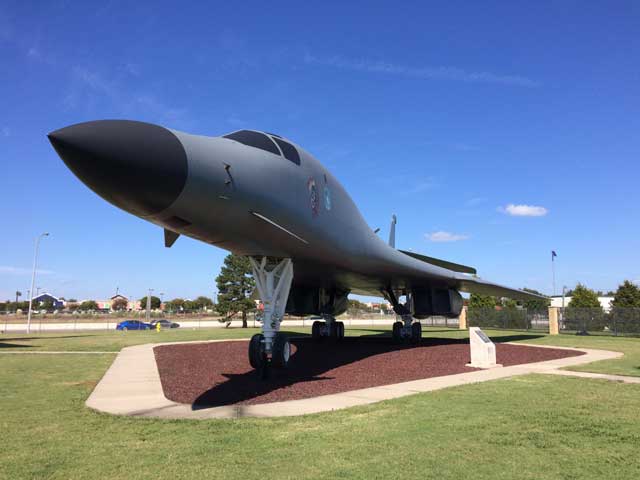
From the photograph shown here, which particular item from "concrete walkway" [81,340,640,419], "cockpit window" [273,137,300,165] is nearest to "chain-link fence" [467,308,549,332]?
"concrete walkway" [81,340,640,419]

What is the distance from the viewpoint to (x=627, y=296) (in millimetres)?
40000

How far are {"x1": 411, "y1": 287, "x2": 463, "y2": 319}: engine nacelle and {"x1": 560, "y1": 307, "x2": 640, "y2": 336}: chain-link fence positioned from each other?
1539 cm

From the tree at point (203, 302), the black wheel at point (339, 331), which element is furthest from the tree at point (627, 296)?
the tree at point (203, 302)

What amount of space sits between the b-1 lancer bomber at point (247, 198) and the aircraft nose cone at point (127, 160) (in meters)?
0.01

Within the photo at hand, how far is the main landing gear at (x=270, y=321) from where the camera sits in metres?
8.19

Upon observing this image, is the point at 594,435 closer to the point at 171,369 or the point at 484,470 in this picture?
the point at 484,470

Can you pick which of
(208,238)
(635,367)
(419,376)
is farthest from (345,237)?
(635,367)

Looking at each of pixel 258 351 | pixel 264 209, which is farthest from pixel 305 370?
pixel 264 209

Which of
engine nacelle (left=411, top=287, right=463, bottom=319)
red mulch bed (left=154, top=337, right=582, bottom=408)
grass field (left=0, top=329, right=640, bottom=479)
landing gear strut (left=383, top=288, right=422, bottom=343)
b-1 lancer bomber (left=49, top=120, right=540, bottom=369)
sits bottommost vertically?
red mulch bed (left=154, top=337, right=582, bottom=408)

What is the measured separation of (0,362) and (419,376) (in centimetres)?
1153

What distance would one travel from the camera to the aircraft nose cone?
15.7 ft

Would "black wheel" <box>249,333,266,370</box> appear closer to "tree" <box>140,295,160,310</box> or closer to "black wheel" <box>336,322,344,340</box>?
"black wheel" <box>336,322,344,340</box>

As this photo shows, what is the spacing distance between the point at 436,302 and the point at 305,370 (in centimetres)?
911

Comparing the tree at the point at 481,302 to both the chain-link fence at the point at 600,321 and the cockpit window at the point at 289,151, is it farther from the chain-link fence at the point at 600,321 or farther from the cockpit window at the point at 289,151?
the cockpit window at the point at 289,151
